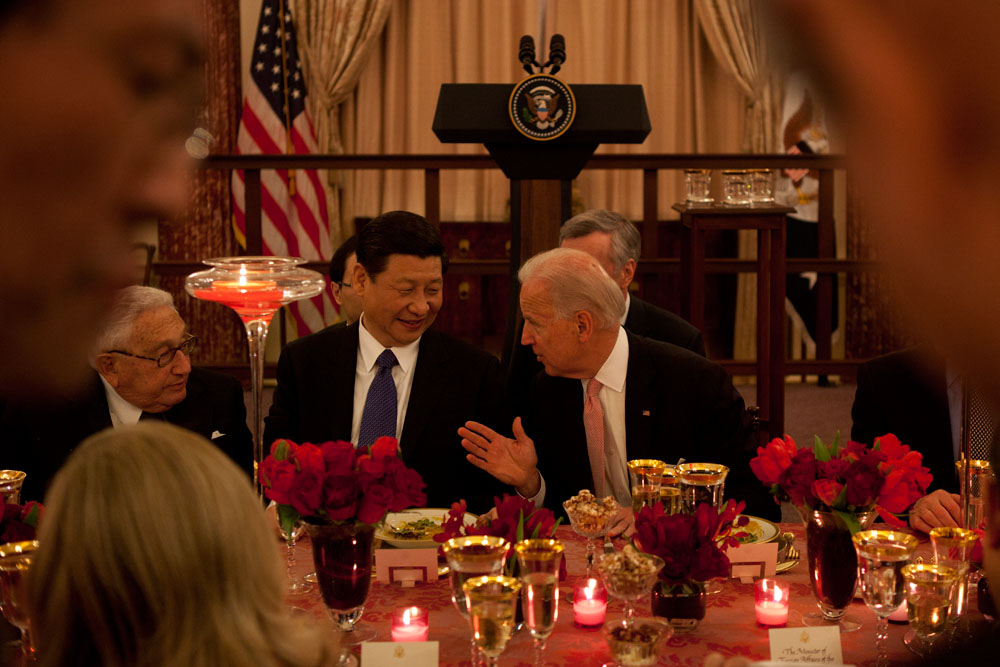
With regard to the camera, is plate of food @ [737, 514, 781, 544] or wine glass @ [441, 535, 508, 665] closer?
wine glass @ [441, 535, 508, 665]

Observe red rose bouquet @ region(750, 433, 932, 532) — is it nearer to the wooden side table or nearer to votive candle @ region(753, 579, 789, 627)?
votive candle @ region(753, 579, 789, 627)

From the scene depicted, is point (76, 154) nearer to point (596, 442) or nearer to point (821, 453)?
point (821, 453)

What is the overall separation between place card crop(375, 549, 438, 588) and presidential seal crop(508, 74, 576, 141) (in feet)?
5.40

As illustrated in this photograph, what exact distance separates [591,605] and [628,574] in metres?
0.21

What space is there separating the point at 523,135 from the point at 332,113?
16.3 ft

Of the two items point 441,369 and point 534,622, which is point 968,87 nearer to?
point 534,622

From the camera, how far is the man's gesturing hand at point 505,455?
112 inches

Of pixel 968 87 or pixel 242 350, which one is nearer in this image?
pixel 968 87

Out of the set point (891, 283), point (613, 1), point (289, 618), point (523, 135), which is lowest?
point (289, 618)

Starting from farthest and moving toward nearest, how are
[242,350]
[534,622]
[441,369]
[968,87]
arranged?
[242,350] < [441,369] < [534,622] < [968,87]

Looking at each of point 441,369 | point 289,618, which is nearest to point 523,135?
point 441,369

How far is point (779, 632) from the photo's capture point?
1.84 m

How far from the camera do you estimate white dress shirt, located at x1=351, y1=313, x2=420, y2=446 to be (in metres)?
3.39

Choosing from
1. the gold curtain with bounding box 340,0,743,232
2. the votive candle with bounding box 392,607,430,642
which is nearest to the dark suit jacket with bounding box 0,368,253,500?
the votive candle with bounding box 392,607,430,642
